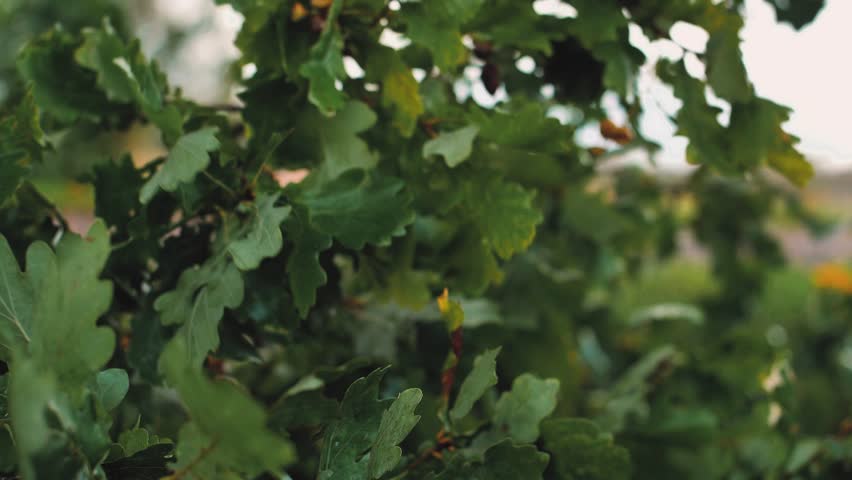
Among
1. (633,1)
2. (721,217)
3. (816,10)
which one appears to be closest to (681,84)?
(633,1)

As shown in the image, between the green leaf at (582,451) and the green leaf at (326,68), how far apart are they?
0.90 feet

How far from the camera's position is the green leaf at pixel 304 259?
1.64ft

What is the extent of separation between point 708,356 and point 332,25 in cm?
69

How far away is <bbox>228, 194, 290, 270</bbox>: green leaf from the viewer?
459 mm

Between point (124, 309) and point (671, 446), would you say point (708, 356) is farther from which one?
point (124, 309)

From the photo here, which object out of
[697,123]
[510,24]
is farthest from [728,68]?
[510,24]

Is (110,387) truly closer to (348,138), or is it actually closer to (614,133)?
(348,138)

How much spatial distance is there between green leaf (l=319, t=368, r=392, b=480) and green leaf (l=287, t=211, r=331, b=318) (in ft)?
0.26

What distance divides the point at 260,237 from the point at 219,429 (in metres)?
0.17

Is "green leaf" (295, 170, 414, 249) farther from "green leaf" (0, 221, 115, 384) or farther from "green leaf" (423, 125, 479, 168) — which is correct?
"green leaf" (0, 221, 115, 384)

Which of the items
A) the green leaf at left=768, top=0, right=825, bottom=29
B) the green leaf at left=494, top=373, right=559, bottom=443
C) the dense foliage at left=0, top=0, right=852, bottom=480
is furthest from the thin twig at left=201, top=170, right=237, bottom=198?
the green leaf at left=768, top=0, right=825, bottom=29

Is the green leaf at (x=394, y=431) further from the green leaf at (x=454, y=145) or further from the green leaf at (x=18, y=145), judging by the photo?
the green leaf at (x=18, y=145)

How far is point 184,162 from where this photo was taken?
0.49 m

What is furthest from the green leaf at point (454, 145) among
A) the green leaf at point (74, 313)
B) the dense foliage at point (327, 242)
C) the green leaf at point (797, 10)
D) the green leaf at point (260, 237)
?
the green leaf at point (797, 10)
